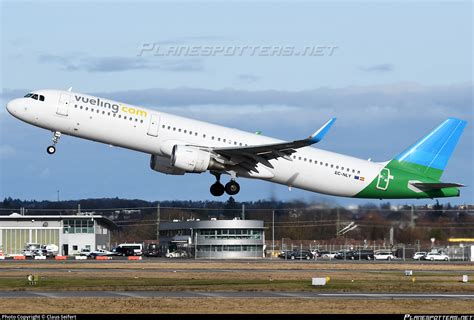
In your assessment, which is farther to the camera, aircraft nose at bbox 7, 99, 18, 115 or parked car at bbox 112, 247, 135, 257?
parked car at bbox 112, 247, 135, 257

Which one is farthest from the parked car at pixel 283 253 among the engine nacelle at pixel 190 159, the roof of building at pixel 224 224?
the engine nacelle at pixel 190 159

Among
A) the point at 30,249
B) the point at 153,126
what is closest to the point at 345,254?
the point at 30,249

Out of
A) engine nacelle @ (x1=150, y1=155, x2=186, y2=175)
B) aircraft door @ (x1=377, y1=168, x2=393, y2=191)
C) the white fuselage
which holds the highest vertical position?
the white fuselage

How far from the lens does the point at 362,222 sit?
68.9m

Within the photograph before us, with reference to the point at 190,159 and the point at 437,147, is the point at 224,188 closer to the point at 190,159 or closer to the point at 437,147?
the point at 190,159

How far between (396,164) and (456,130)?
17.8 feet

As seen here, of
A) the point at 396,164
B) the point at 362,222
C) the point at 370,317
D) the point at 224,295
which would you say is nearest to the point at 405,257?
the point at 362,222

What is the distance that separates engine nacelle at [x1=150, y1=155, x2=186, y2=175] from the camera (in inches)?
2286

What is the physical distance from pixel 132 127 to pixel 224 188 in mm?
8161

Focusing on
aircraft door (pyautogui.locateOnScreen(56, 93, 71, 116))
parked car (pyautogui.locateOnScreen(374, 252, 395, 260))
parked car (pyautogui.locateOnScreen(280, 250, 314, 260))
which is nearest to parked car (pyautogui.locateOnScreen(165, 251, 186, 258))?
parked car (pyautogui.locateOnScreen(280, 250, 314, 260))

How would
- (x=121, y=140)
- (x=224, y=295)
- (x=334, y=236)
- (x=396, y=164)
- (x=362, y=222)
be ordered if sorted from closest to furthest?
(x=224, y=295), (x=121, y=140), (x=396, y=164), (x=362, y=222), (x=334, y=236)

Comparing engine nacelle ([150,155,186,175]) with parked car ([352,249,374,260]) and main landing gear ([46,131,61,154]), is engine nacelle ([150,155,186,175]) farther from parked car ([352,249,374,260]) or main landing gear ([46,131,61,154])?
parked car ([352,249,374,260])

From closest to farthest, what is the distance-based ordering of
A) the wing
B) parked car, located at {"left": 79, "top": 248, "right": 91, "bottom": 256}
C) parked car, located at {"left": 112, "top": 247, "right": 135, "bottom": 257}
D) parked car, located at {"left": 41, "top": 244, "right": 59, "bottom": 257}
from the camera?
→ the wing → parked car, located at {"left": 79, "top": 248, "right": 91, "bottom": 256} → parked car, located at {"left": 41, "top": 244, "right": 59, "bottom": 257} → parked car, located at {"left": 112, "top": 247, "right": 135, "bottom": 257}

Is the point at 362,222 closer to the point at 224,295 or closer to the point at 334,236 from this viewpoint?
the point at 334,236
